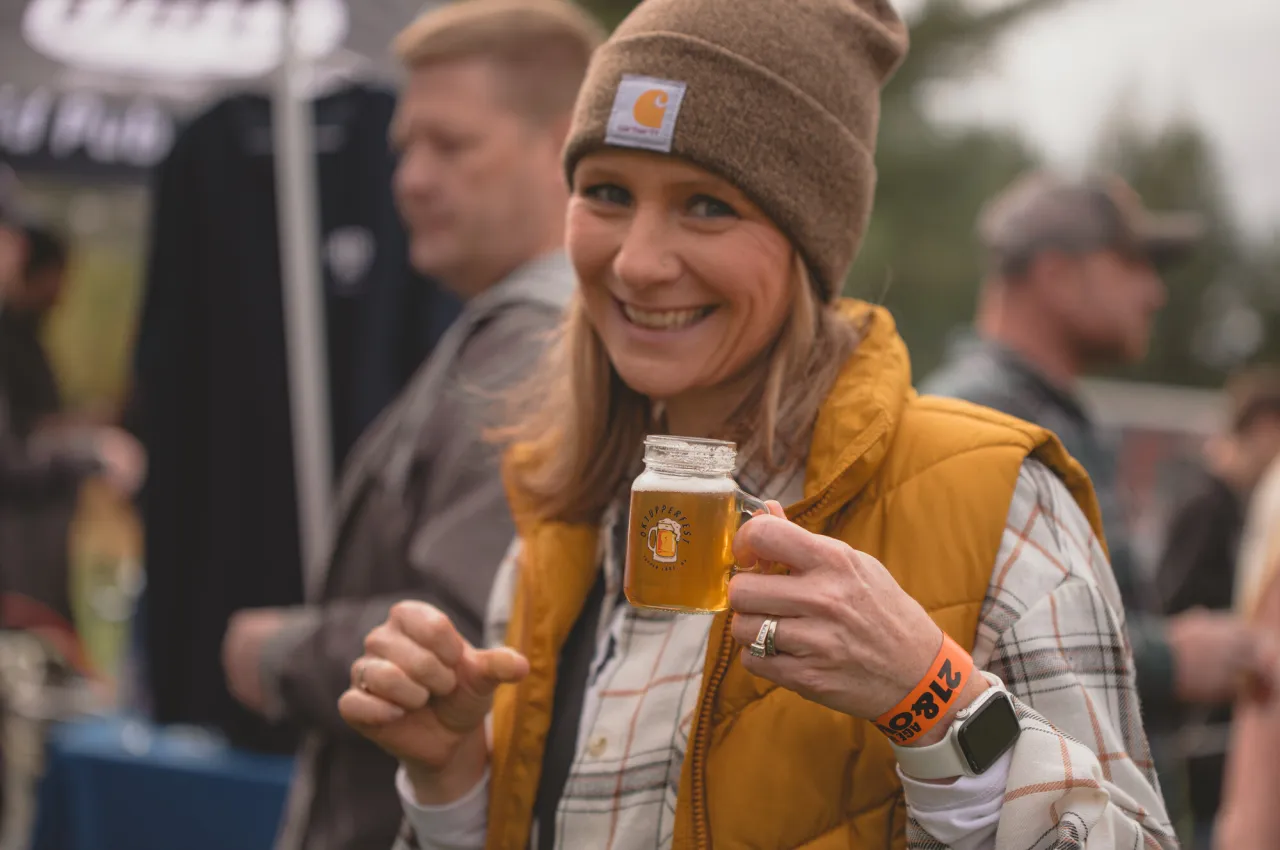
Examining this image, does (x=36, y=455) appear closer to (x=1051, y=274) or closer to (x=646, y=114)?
(x=1051, y=274)

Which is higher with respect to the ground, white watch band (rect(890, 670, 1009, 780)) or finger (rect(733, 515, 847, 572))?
finger (rect(733, 515, 847, 572))

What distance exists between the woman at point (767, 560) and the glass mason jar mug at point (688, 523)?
0.14 ft

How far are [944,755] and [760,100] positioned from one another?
0.74 m

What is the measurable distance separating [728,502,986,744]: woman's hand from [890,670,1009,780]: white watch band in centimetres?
1

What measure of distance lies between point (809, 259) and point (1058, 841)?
70cm

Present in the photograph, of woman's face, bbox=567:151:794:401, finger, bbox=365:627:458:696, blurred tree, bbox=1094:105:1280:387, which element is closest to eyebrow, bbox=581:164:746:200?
woman's face, bbox=567:151:794:401

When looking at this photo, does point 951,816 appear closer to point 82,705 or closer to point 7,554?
point 82,705

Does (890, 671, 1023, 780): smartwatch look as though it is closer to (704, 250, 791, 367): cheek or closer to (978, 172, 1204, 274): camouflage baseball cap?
(704, 250, 791, 367): cheek

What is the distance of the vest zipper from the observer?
4.20 feet

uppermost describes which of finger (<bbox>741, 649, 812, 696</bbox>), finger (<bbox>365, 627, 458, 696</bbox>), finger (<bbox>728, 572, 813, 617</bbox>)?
finger (<bbox>728, 572, 813, 617</bbox>)

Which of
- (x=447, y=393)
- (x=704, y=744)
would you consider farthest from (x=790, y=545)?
(x=447, y=393)

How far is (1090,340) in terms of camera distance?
319 cm

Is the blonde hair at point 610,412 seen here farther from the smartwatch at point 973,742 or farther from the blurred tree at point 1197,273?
the blurred tree at point 1197,273

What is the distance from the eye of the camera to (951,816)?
3.77 ft
